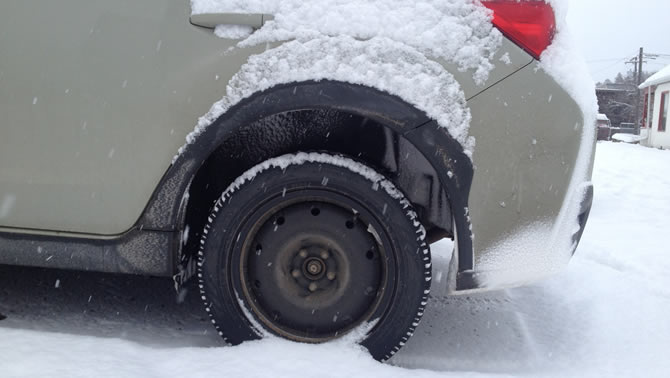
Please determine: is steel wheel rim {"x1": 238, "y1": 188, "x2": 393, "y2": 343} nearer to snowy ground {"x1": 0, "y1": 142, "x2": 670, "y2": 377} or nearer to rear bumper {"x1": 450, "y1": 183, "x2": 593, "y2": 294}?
snowy ground {"x1": 0, "y1": 142, "x2": 670, "y2": 377}

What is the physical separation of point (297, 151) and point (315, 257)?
44cm

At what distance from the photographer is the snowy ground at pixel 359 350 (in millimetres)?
2117

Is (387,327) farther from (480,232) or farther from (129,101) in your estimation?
(129,101)

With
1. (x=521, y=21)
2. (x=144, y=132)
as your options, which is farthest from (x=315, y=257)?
(x=521, y=21)

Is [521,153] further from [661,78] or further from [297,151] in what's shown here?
[661,78]

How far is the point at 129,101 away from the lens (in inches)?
86.4

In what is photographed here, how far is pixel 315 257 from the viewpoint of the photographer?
7.62 feet

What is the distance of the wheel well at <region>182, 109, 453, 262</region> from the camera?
2.38m

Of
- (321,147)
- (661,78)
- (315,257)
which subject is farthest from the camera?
(661,78)

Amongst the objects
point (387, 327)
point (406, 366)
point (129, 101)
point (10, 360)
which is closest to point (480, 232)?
point (387, 327)

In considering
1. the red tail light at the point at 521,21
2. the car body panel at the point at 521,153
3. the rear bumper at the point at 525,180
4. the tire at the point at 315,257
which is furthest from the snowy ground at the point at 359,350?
the red tail light at the point at 521,21

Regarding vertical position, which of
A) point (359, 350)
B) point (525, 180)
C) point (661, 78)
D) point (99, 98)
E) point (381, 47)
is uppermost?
point (381, 47)

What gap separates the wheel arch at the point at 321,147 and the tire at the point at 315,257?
158mm

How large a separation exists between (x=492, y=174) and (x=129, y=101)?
1365 millimetres
